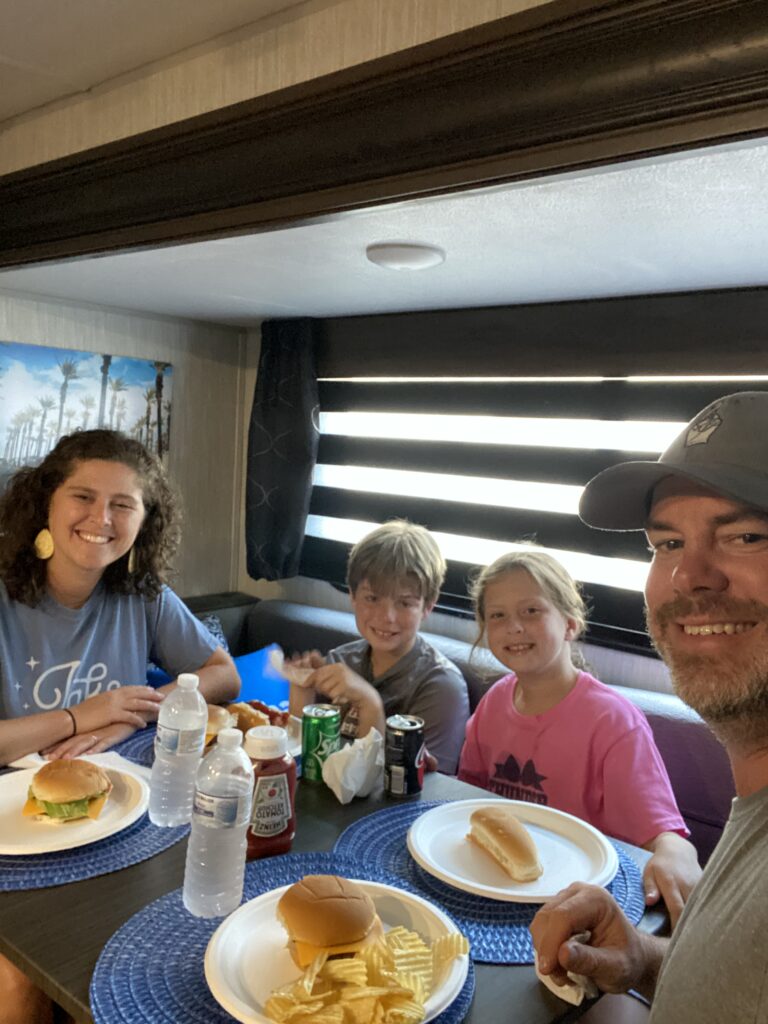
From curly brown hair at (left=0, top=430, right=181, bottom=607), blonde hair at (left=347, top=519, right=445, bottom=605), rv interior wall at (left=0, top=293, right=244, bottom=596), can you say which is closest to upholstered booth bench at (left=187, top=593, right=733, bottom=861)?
rv interior wall at (left=0, top=293, right=244, bottom=596)

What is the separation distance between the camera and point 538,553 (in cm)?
182

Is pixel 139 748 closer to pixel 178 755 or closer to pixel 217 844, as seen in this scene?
pixel 178 755

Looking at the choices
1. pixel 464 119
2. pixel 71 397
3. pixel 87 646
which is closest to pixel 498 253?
pixel 464 119

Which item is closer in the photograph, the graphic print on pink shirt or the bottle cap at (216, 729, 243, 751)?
the bottle cap at (216, 729, 243, 751)

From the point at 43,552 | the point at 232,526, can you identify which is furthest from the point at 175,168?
the point at 232,526

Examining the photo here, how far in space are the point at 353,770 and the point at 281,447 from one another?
244 cm

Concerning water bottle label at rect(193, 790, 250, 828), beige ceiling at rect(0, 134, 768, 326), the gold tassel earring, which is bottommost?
water bottle label at rect(193, 790, 250, 828)

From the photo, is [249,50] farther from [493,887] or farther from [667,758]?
[667,758]

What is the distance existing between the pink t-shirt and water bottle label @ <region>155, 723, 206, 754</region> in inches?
27.0

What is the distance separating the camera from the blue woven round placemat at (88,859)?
1.07 metres

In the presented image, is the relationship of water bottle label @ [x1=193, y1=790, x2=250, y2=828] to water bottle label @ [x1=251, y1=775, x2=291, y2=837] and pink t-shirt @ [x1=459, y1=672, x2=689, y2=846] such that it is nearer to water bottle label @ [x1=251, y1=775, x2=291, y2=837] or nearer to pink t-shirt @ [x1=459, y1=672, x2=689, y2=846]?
water bottle label @ [x1=251, y1=775, x2=291, y2=837]

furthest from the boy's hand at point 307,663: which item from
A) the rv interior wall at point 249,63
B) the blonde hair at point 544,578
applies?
the rv interior wall at point 249,63

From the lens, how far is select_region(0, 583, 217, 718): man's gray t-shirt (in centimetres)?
174

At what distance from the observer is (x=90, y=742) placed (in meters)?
1.52
